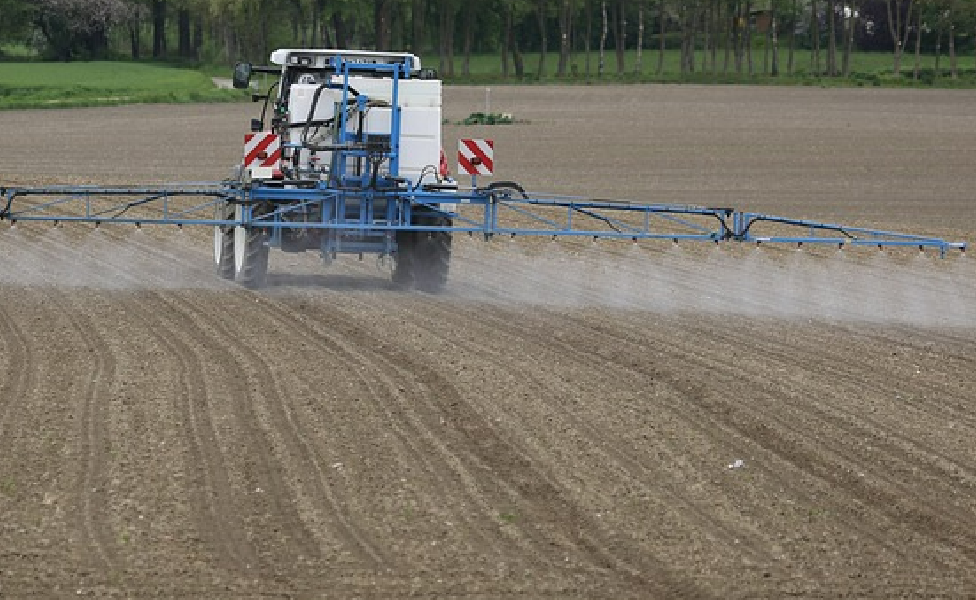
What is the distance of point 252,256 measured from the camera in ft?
52.1

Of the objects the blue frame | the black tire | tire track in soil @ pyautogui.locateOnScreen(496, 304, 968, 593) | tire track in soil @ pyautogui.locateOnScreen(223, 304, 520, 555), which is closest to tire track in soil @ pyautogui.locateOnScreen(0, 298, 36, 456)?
the blue frame

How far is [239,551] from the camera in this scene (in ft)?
23.9

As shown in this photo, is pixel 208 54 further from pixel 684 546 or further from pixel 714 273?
pixel 684 546

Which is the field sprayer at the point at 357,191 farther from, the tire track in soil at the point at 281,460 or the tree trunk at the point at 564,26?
the tree trunk at the point at 564,26

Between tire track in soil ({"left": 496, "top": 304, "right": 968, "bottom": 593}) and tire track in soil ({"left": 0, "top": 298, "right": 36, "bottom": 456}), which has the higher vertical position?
tire track in soil ({"left": 496, "top": 304, "right": 968, "bottom": 593})

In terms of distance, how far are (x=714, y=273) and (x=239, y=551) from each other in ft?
39.3

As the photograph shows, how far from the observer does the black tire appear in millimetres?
16141

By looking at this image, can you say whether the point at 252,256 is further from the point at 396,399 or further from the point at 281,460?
the point at 281,460

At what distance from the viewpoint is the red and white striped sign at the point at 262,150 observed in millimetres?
15773

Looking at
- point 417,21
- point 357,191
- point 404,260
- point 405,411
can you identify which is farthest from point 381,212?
point 417,21

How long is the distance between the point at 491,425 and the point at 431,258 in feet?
21.4

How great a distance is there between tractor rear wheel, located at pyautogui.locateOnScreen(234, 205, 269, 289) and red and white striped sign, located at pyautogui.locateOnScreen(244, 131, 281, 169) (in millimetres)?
540

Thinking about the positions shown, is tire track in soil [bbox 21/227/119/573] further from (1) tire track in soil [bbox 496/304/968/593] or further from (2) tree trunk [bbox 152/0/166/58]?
(2) tree trunk [bbox 152/0/166/58]

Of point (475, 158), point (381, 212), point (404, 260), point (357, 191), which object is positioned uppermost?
point (475, 158)
